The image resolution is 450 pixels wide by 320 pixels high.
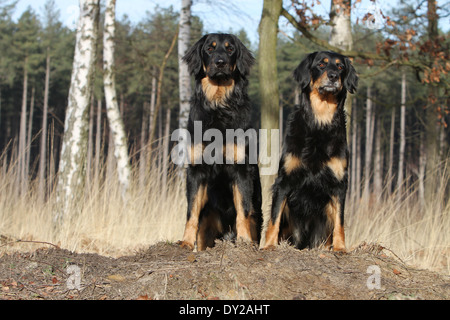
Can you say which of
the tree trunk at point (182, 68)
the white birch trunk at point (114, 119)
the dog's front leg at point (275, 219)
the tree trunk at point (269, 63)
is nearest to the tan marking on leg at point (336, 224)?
the dog's front leg at point (275, 219)

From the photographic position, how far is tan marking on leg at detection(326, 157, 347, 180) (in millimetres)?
3879

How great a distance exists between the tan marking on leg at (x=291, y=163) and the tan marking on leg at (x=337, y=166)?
0.83 feet

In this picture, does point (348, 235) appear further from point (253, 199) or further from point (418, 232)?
point (253, 199)

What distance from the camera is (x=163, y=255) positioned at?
3.56 m

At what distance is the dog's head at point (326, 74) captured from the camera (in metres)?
3.92

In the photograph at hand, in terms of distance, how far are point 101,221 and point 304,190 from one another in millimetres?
3241

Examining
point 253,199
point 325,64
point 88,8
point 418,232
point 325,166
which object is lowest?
point 418,232

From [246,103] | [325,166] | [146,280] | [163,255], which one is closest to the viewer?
[146,280]

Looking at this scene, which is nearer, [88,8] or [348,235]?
[348,235]

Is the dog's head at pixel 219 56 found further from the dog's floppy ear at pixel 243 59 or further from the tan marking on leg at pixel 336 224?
the tan marking on leg at pixel 336 224

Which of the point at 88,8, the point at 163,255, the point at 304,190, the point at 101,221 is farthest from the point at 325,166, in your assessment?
the point at 88,8

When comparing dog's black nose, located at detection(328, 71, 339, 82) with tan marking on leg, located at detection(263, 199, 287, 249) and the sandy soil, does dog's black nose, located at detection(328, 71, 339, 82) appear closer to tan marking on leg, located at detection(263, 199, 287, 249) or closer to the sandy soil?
tan marking on leg, located at detection(263, 199, 287, 249)

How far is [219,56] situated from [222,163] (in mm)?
957

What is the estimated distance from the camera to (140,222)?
6.37 m
